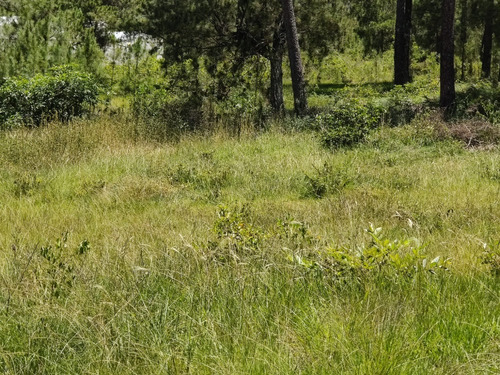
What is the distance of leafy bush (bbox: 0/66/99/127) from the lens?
11000 millimetres

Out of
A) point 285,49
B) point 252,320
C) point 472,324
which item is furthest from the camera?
point 285,49

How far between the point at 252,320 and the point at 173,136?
335 inches

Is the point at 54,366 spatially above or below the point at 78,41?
below

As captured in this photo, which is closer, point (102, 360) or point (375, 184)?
point (102, 360)

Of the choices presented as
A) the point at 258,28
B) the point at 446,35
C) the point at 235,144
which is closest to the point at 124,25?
the point at 258,28

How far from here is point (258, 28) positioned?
13086 mm

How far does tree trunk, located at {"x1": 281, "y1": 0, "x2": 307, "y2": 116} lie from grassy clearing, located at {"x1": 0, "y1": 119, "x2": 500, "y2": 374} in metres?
6.17

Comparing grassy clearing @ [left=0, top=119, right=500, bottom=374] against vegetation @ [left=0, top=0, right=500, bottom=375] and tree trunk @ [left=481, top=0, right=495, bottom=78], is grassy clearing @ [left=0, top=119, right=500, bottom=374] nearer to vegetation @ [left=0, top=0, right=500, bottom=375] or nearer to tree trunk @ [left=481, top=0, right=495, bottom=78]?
vegetation @ [left=0, top=0, right=500, bottom=375]

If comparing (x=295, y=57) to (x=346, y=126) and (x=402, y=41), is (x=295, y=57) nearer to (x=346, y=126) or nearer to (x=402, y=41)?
(x=346, y=126)

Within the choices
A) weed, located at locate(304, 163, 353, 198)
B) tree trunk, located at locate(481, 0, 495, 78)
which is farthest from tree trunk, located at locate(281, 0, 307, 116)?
tree trunk, located at locate(481, 0, 495, 78)

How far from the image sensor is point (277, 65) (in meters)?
13.4

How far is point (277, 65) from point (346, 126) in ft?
15.4

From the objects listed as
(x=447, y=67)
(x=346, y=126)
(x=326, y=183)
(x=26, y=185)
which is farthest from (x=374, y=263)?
(x=447, y=67)

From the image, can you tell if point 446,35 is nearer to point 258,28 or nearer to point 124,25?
point 258,28
